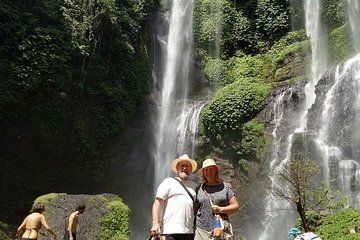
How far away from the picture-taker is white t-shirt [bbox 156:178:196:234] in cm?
436

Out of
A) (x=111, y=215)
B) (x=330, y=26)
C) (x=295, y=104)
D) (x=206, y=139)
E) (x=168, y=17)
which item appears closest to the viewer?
(x=111, y=215)

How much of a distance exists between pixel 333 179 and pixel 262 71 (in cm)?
1068

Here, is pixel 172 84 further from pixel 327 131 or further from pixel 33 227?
pixel 33 227

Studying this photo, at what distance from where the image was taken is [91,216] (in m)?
10.3

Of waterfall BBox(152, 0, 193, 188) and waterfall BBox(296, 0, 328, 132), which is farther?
waterfall BBox(152, 0, 193, 188)

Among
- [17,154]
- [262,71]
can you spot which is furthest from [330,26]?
[17,154]

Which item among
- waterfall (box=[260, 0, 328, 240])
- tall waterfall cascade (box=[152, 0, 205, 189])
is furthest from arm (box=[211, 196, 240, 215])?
tall waterfall cascade (box=[152, 0, 205, 189])

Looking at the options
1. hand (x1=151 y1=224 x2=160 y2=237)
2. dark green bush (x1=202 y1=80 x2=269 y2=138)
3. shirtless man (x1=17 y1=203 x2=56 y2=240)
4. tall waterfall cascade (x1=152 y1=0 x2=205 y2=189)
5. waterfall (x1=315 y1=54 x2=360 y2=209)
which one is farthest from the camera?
tall waterfall cascade (x1=152 y1=0 x2=205 y2=189)

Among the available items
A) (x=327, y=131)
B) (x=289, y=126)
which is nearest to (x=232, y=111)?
(x=289, y=126)

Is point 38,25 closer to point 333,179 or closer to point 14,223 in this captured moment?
point 14,223

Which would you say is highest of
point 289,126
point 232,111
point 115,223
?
point 232,111

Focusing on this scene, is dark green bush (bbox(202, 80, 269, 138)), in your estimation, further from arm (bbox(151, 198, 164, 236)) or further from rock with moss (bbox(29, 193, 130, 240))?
arm (bbox(151, 198, 164, 236))

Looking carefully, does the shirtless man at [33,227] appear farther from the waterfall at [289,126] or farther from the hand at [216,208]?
the waterfall at [289,126]

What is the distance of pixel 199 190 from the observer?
4.70 m
